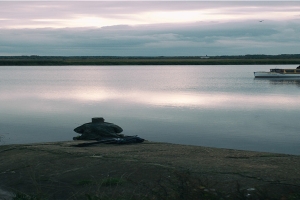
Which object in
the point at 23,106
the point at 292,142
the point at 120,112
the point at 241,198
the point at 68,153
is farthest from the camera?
the point at 23,106

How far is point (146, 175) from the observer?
8.19 metres

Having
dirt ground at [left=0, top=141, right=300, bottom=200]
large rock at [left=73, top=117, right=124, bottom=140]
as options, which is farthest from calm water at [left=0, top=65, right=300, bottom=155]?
dirt ground at [left=0, top=141, right=300, bottom=200]

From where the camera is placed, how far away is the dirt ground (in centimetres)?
738

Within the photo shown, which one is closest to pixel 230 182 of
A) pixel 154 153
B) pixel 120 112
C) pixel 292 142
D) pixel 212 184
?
pixel 212 184

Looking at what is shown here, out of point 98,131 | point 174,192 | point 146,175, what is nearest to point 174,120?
point 98,131

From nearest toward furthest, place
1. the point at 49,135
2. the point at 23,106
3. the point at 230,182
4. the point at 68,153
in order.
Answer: the point at 230,182, the point at 68,153, the point at 49,135, the point at 23,106

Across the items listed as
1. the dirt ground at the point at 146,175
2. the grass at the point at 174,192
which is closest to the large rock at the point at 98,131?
the dirt ground at the point at 146,175

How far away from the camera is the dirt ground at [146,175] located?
7.38m

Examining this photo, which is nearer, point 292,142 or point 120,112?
point 292,142

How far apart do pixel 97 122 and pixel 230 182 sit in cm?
852

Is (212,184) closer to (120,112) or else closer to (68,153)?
(68,153)

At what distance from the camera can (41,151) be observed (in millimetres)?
11016

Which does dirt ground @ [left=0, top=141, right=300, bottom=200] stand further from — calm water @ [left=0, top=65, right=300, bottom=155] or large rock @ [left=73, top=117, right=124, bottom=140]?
calm water @ [left=0, top=65, right=300, bottom=155]

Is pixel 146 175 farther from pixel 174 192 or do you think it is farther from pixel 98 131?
pixel 98 131
